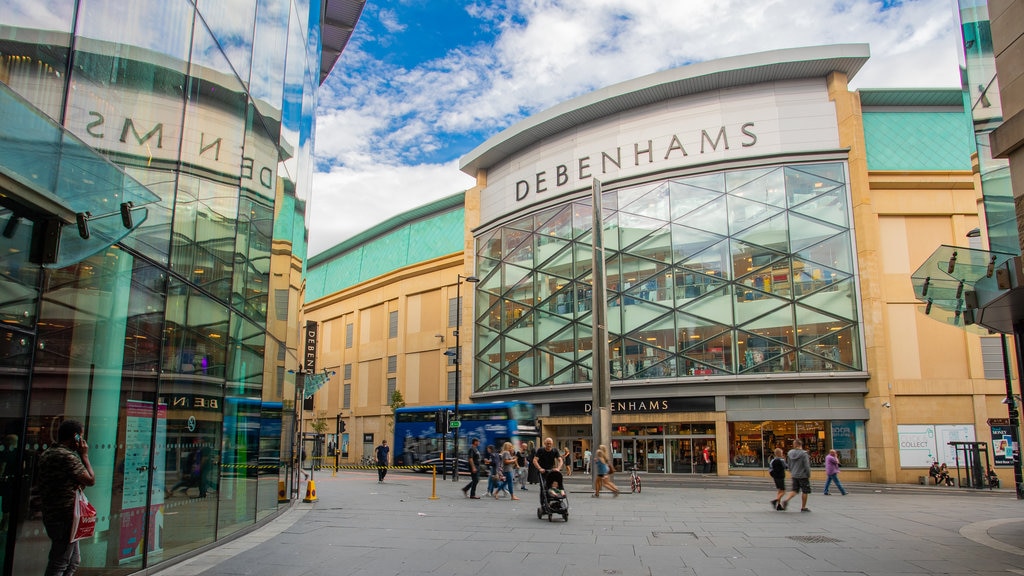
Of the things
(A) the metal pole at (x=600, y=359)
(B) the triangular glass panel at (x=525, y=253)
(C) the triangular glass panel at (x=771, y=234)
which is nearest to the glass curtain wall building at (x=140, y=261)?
(A) the metal pole at (x=600, y=359)

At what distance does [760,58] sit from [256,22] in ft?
103

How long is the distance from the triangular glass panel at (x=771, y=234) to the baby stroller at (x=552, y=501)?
26.7m

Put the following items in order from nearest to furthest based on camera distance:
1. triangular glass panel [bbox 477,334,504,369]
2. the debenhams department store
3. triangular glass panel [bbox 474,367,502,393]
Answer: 1. the debenhams department store
2. triangular glass panel [bbox 474,367,502,393]
3. triangular glass panel [bbox 477,334,504,369]

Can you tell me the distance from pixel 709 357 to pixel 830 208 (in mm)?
9808

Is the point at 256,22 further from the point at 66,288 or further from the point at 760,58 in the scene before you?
the point at 760,58

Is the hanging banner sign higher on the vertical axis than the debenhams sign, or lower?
lower

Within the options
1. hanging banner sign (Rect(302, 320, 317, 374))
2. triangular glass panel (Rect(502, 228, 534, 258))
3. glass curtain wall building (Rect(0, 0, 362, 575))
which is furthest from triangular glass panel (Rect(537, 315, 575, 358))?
glass curtain wall building (Rect(0, 0, 362, 575))

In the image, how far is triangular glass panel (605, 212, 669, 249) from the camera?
40906mm

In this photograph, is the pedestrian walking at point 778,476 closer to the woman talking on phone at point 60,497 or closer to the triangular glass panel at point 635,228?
the woman talking on phone at point 60,497

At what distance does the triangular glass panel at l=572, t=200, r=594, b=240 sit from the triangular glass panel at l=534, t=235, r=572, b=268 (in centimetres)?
88

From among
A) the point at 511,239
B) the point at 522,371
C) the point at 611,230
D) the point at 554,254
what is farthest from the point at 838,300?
the point at 511,239

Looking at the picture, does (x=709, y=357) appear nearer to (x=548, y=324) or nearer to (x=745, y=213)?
(x=745, y=213)

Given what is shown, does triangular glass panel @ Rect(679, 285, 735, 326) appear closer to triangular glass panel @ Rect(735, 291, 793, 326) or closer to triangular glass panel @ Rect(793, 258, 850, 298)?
triangular glass panel @ Rect(735, 291, 793, 326)

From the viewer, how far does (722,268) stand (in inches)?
1532
